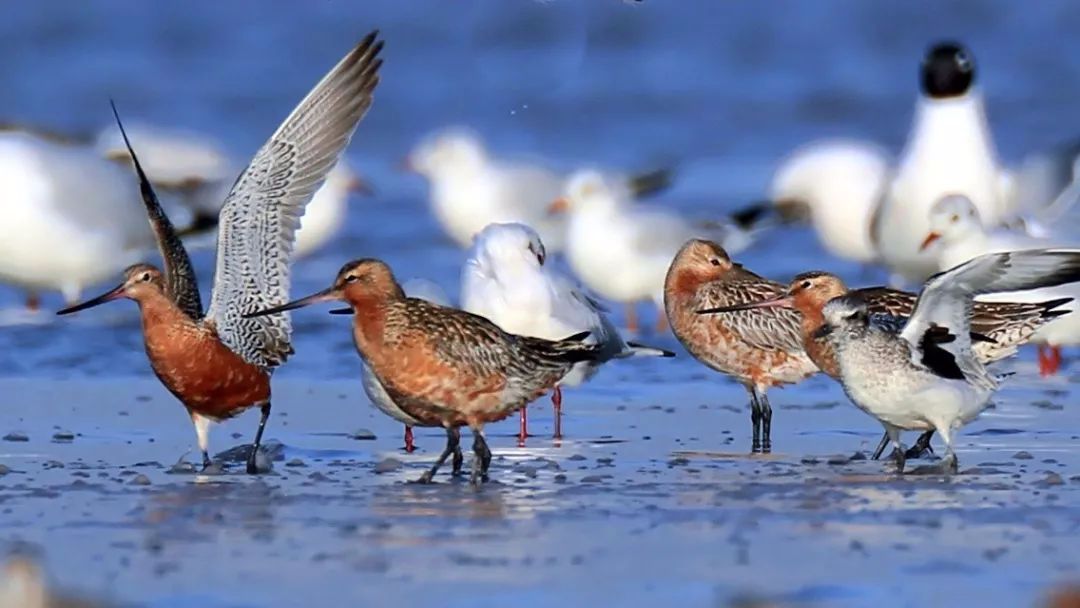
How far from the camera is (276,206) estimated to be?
355 inches

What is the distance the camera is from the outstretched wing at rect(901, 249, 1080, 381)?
27.3 feet

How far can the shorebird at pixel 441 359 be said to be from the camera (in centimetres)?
819

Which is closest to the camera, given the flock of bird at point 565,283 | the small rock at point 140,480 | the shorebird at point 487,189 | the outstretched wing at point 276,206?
the small rock at point 140,480

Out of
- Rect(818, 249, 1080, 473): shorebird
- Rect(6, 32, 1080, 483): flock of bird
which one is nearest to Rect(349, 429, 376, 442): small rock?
Rect(6, 32, 1080, 483): flock of bird

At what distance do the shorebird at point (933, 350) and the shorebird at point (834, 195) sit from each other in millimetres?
5495

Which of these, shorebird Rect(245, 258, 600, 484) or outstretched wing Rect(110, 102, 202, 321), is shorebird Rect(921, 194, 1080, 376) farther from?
outstretched wing Rect(110, 102, 202, 321)

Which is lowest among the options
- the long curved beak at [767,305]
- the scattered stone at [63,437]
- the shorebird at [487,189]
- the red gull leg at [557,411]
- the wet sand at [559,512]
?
the wet sand at [559,512]

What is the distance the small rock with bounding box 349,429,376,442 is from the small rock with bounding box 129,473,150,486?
140cm

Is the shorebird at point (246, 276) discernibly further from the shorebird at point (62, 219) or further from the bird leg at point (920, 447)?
the shorebird at point (62, 219)

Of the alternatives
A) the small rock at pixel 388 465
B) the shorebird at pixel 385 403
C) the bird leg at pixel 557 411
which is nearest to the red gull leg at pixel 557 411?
the bird leg at pixel 557 411

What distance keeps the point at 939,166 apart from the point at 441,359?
6377 mm

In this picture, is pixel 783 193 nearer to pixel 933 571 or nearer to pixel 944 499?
pixel 944 499

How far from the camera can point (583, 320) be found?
10367 mm

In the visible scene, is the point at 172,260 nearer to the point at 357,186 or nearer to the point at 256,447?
the point at 256,447
